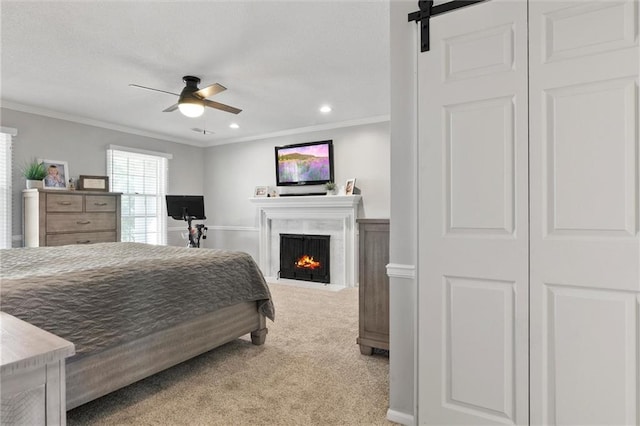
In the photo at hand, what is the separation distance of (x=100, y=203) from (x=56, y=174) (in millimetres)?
728

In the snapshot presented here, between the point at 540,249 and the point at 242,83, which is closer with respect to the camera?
the point at 540,249

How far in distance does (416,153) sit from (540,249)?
67 centimetres

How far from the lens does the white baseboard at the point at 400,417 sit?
1779 millimetres

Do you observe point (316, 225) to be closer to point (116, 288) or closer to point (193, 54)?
point (193, 54)

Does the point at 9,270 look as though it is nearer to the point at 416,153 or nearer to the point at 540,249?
the point at 416,153

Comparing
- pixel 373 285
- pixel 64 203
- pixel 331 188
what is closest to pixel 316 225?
pixel 331 188

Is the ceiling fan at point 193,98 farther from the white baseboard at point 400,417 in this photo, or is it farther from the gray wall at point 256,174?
the white baseboard at point 400,417

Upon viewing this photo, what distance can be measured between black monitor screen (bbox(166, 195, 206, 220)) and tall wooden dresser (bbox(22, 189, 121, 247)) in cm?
109

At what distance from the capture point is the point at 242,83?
3646mm

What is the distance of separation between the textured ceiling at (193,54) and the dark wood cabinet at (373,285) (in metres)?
1.44

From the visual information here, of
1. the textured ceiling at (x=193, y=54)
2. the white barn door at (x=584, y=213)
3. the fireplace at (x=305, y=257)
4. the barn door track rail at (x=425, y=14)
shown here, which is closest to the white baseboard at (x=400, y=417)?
the white barn door at (x=584, y=213)

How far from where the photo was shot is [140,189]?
5781mm

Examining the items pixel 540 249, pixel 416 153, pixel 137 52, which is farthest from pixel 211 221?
pixel 540 249

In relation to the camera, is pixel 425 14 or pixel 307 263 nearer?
pixel 425 14
